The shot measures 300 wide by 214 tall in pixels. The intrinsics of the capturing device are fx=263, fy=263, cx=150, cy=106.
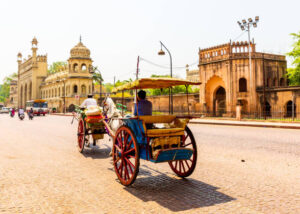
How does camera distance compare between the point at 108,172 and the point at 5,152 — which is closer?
the point at 108,172

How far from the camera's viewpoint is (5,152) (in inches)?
343

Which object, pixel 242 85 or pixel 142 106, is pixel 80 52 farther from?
pixel 142 106

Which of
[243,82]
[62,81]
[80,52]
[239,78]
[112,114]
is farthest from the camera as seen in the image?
[62,81]

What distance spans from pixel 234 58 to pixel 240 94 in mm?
4307

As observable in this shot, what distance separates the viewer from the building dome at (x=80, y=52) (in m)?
56.8

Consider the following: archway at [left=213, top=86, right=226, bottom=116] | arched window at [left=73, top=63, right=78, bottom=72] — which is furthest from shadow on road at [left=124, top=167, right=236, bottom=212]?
arched window at [left=73, top=63, right=78, bottom=72]

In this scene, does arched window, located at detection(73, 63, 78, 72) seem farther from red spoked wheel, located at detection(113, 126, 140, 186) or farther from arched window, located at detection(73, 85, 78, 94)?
red spoked wheel, located at detection(113, 126, 140, 186)

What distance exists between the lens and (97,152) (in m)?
8.70

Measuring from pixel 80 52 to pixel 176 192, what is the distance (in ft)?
184

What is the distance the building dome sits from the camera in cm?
5675

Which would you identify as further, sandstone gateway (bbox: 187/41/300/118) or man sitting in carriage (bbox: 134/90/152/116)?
sandstone gateway (bbox: 187/41/300/118)

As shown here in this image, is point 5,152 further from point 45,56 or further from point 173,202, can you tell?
point 45,56

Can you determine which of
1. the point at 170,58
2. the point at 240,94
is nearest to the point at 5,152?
the point at 170,58

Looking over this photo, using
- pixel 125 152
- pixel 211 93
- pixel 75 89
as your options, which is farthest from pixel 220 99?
pixel 75 89
